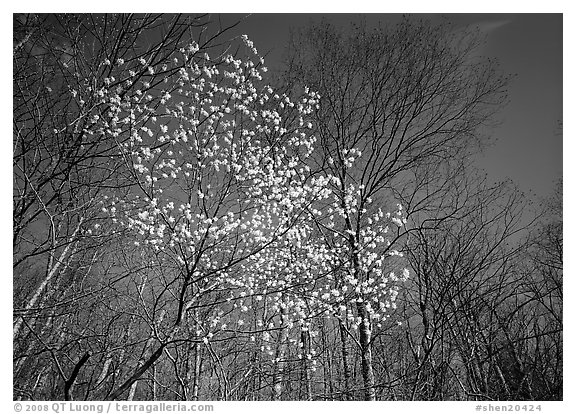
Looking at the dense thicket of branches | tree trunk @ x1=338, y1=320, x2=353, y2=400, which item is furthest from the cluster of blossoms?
tree trunk @ x1=338, y1=320, x2=353, y2=400

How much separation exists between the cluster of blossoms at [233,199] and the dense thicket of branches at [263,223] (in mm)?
14

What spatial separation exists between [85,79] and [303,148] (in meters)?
1.61

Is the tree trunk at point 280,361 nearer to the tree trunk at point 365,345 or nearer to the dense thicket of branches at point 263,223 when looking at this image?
the dense thicket of branches at point 263,223

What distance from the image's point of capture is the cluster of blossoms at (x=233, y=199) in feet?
7.41

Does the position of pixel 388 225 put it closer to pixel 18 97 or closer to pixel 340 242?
pixel 340 242

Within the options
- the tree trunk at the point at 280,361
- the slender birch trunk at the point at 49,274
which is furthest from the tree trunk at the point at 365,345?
the slender birch trunk at the point at 49,274

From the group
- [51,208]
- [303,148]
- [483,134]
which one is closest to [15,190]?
[51,208]

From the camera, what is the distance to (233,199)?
2406 mm

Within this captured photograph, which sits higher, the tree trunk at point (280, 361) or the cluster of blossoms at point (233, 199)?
the cluster of blossoms at point (233, 199)

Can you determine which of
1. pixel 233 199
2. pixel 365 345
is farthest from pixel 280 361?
pixel 233 199

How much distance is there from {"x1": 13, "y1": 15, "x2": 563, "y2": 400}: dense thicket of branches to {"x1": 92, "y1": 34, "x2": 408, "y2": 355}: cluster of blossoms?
0.01 metres

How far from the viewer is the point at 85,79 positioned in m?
2.06

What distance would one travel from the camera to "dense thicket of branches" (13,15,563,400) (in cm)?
205

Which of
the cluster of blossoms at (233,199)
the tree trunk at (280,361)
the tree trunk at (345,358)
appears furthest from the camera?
the tree trunk at (345,358)
